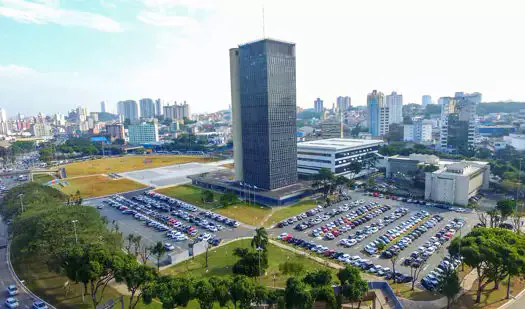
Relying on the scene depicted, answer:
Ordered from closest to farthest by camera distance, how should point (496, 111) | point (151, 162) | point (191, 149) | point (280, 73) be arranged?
point (280, 73), point (151, 162), point (191, 149), point (496, 111)

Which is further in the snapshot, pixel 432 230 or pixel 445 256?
pixel 432 230

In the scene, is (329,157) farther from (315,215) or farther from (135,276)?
(135,276)

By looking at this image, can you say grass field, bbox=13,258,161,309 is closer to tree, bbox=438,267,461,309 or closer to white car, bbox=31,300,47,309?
white car, bbox=31,300,47,309

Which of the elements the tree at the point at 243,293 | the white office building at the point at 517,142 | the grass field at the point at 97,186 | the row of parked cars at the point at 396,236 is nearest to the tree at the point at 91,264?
the tree at the point at 243,293

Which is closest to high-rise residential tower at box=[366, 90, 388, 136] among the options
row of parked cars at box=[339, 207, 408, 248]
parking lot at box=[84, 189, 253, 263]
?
row of parked cars at box=[339, 207, 408, 248]

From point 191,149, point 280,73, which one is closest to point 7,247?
point 280,73

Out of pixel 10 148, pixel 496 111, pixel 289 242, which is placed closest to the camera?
pixel 289 242

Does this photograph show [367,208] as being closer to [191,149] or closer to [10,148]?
[191,149]
